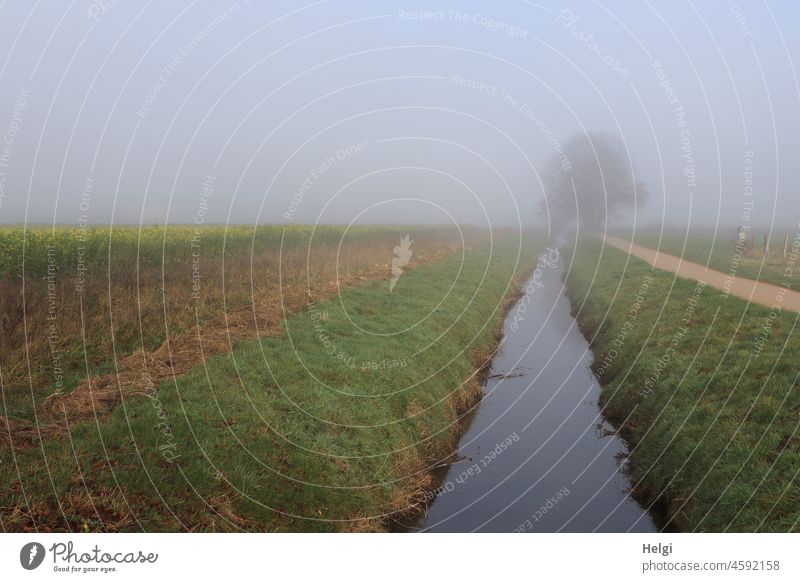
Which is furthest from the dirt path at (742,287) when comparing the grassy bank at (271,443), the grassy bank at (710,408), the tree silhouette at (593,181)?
the tree silhouette at (593,181)

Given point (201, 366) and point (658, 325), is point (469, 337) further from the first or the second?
point (201, 366)

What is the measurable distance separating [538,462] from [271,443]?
7278 millimetres

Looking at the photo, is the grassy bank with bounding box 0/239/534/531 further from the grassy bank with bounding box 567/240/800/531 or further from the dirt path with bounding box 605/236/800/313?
the dirt path with bounding box 605/236/800/313

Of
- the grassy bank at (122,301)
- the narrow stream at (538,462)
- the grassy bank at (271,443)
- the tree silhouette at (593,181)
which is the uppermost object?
the tree silhouette at (593,181)

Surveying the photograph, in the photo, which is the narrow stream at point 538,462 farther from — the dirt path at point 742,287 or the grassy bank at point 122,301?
the grassy bank at point 122,301

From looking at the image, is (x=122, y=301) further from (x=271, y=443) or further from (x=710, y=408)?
(x=710, y=408)

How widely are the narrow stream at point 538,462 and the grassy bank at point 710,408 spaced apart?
0.71 m

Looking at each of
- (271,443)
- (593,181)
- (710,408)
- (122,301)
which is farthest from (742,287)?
(593,181)

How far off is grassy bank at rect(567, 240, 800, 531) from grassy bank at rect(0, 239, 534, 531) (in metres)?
5.05

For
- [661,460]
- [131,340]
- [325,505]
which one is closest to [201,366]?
[131,340]

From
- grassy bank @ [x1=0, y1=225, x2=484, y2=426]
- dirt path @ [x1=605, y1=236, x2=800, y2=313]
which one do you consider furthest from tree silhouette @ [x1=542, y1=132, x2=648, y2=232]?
grassy bank @ [x1=0, y1=225, x2=484, y2=426]

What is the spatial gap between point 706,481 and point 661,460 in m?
1.97

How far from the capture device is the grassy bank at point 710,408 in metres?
9.84

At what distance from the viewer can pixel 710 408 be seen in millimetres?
12859
